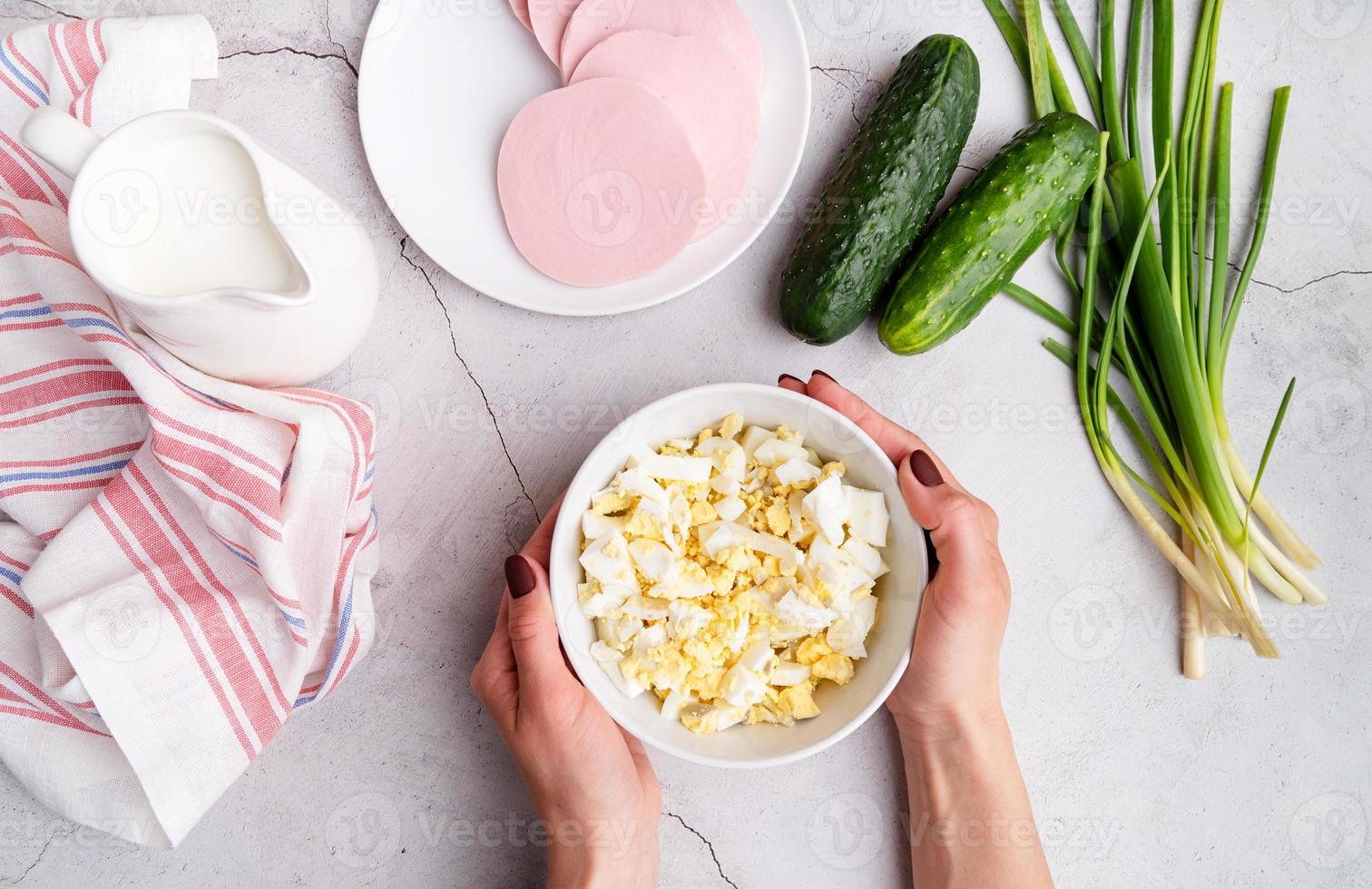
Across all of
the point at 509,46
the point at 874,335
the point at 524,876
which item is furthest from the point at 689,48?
the point at 524,876

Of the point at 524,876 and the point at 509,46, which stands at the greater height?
the point at 509,46

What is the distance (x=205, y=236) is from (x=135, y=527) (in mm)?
405

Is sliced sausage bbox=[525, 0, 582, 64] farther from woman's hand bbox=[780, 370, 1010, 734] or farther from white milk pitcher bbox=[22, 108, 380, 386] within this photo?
woman's hand bbox=[780, 370, 1010, 734]

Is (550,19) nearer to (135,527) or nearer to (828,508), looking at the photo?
(828,508)

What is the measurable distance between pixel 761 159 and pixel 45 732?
4.08 feet

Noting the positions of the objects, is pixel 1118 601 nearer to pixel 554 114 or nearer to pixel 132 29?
pixel 554 114

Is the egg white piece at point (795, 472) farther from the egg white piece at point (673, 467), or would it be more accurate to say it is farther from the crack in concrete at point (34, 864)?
the crack in concrete at point (34, 864)

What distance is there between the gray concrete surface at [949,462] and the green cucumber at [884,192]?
111 mm

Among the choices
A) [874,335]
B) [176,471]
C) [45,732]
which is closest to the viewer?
[176,471]

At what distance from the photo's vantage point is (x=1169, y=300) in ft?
4.01

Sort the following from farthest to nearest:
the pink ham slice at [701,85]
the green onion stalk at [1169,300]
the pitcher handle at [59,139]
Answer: the green onion stalk at [1169,300] → the pink ham slice at [701,85] → the pitcher handle at [59,139]

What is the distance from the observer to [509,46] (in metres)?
1.22

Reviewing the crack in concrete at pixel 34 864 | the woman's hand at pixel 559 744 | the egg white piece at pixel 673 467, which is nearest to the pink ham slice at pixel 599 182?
the egg white piece at pixel 673 467

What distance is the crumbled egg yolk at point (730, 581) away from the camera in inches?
40.9
